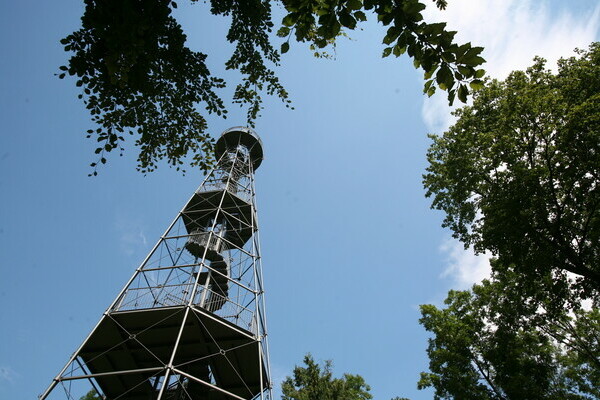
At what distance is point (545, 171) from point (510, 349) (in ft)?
26.9

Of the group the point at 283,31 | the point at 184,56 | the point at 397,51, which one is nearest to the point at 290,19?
the point at 283,31

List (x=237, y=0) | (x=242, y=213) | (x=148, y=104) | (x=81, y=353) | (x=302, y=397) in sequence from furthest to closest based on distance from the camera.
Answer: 1. (x=302, y=397)
2. (x=242, y=213)
3. (x=81, y=353)
4. (x=237, y=0)
5. (x=148, y=104)

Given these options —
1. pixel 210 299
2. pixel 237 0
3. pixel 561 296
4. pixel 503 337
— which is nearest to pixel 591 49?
pixel 561 296

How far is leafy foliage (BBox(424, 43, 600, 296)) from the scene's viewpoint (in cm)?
1091

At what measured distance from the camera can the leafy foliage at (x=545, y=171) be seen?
10.9m

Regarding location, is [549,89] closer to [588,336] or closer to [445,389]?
[588,336]

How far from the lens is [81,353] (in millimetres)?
9906

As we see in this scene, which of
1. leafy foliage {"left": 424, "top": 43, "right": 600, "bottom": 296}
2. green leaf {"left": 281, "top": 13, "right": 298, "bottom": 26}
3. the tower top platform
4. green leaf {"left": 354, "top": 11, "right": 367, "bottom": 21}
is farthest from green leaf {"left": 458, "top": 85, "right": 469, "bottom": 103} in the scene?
the tower top platform

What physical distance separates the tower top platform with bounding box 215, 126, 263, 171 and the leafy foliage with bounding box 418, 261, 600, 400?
41.1 ft

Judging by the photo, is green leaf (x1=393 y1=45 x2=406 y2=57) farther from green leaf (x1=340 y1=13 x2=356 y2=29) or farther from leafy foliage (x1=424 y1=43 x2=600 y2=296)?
leafy foliage (x1=424 y1=43 x2=600 y2=296)

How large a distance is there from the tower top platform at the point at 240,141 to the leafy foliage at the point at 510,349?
1253cm

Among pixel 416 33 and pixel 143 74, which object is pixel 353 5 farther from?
pixel 143 74

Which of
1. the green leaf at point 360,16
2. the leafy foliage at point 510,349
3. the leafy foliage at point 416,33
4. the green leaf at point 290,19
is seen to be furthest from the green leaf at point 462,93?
the leafy foliage at point 510,349

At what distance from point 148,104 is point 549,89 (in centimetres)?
1286
